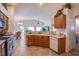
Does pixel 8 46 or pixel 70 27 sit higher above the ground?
pixel 70 27

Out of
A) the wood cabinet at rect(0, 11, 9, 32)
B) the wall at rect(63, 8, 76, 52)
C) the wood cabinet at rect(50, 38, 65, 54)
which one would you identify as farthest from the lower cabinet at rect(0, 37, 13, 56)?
the wall at rect(63, 8, 76, 52)

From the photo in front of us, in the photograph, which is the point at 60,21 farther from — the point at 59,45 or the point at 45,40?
the point at 45,40

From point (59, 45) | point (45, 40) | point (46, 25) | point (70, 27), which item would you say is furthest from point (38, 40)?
point (46, 25)

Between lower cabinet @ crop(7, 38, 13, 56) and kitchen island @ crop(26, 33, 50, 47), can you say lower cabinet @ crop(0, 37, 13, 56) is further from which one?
kitchen island @ crop(26, 33, 50, 47)

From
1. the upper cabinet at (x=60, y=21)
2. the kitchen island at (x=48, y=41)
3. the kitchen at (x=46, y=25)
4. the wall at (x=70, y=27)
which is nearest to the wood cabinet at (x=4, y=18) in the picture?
the kitchen at (x=46, y=25)

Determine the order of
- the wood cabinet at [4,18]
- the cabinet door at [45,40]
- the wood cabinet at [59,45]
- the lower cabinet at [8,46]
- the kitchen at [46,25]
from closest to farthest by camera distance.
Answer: the lower cabinet at [8,46]
the kitchen at [46,25]
the wood cabinet at [4,18]
the wood cabinet at [59,45]
the cabinet door at [45,40]

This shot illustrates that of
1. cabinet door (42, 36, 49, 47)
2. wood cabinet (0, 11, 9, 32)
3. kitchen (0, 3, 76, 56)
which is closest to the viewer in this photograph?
kitchen (0, 3, 76, 56)

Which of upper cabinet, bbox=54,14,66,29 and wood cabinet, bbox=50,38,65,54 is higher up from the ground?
upper cabinet, bbox=54,14,66,29

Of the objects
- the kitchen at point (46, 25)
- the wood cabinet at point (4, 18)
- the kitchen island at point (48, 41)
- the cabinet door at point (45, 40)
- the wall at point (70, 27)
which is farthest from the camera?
the cabinet door at point (45, 40)

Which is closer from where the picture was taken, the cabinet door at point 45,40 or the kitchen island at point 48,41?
the kitchen island at point 48,41

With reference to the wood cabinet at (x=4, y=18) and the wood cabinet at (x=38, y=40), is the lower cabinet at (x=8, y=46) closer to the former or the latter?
the wood cabinet at (x=4, y=18)

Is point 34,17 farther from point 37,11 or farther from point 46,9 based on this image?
point 46,9

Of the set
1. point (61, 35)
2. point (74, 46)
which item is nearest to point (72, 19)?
point (61, 35)

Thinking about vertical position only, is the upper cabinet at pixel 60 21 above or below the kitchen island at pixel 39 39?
above
